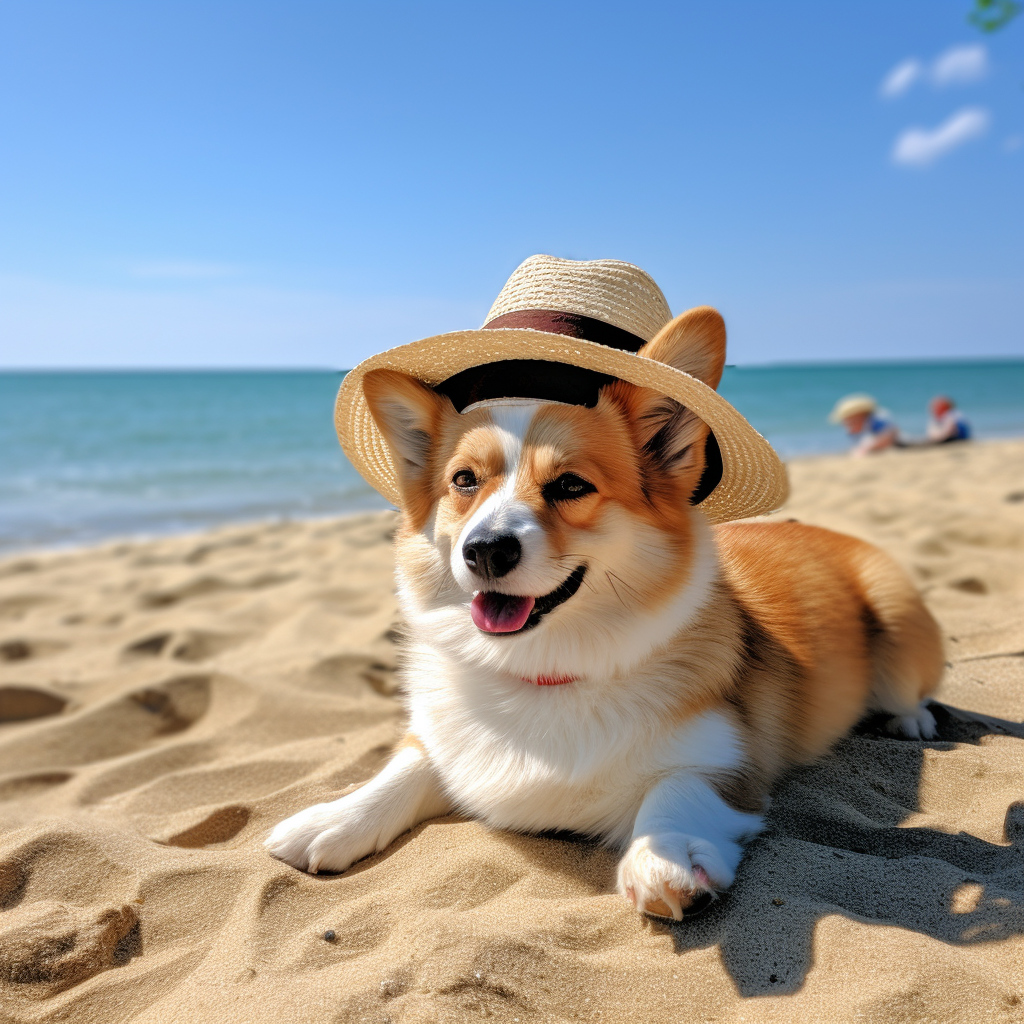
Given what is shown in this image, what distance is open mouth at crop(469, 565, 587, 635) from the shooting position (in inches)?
70.1

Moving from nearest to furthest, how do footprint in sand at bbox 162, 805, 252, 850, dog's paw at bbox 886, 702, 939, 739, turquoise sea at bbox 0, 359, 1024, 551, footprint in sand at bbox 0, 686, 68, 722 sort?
footprint in sand at bbox 162, 805, 252, 850 → dog's paw at bbox 886, 702, 939, 739 → footprint in sand at bbox 0, 686, 68, 722 → turquoise sea at bbox 0, 359, 1024, 551

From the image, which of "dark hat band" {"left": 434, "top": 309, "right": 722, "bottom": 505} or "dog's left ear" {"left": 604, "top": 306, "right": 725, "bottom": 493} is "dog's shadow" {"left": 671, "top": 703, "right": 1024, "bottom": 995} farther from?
"dark hat band" {"left": 434, "top": 309, "right": 722, "bottom": 505}

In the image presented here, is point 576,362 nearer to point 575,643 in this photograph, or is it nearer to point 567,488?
point 567,488

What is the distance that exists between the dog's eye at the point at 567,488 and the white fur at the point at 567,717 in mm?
77

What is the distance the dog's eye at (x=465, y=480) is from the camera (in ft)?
6.33

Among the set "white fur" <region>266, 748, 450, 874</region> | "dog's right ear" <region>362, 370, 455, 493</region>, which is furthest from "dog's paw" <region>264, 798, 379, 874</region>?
"dog's right ear" <region>362, 370, 455, 493</region>

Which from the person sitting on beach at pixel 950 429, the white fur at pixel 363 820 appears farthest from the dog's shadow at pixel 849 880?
the person sitting on beach at pixel 950 429

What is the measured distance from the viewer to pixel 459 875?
175cm

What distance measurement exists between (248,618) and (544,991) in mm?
3216

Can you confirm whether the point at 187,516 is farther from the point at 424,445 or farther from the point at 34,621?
the point at 424,445

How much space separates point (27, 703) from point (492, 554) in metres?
2.62

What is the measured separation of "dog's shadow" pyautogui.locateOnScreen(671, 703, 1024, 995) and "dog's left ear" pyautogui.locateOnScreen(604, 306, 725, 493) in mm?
876

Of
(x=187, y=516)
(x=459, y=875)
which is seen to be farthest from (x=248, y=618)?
(x=187, y=516)

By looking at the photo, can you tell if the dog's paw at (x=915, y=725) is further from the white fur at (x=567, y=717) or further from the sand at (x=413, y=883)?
the white fur at (x=567, y=717)
